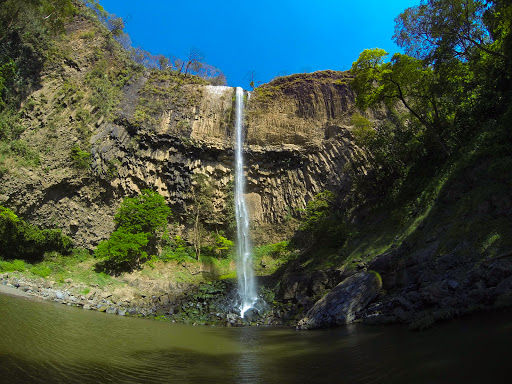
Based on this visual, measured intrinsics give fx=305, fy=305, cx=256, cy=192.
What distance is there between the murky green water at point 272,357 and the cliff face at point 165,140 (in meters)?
15.9

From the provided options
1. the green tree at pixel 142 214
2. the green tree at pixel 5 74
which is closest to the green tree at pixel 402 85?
the green tree at pixel 142 214

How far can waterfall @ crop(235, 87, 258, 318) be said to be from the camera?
74.7ft

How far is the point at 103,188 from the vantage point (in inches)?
950

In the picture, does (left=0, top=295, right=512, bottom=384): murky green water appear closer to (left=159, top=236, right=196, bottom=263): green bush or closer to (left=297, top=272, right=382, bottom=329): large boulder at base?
(left=297, top=272, right=382, bottom=329): large boulder at base

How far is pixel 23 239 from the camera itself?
1859cm

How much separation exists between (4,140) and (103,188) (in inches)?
274

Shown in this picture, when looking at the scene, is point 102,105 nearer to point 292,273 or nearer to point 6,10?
point 6,10

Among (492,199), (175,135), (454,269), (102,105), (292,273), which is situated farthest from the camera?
(175,135)

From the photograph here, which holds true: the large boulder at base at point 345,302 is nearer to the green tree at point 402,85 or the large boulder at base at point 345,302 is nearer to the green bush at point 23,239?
the green tree at point 402,85

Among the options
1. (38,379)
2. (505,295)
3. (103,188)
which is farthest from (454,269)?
(103,188)

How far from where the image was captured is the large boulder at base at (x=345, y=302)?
10516 mm

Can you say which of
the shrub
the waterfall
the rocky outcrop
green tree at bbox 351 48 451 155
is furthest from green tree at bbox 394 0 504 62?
the shrub

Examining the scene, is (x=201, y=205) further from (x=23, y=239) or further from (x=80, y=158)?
(x=23, y=239)

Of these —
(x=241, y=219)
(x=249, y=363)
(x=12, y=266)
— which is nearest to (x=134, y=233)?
(x=12, y=266)
